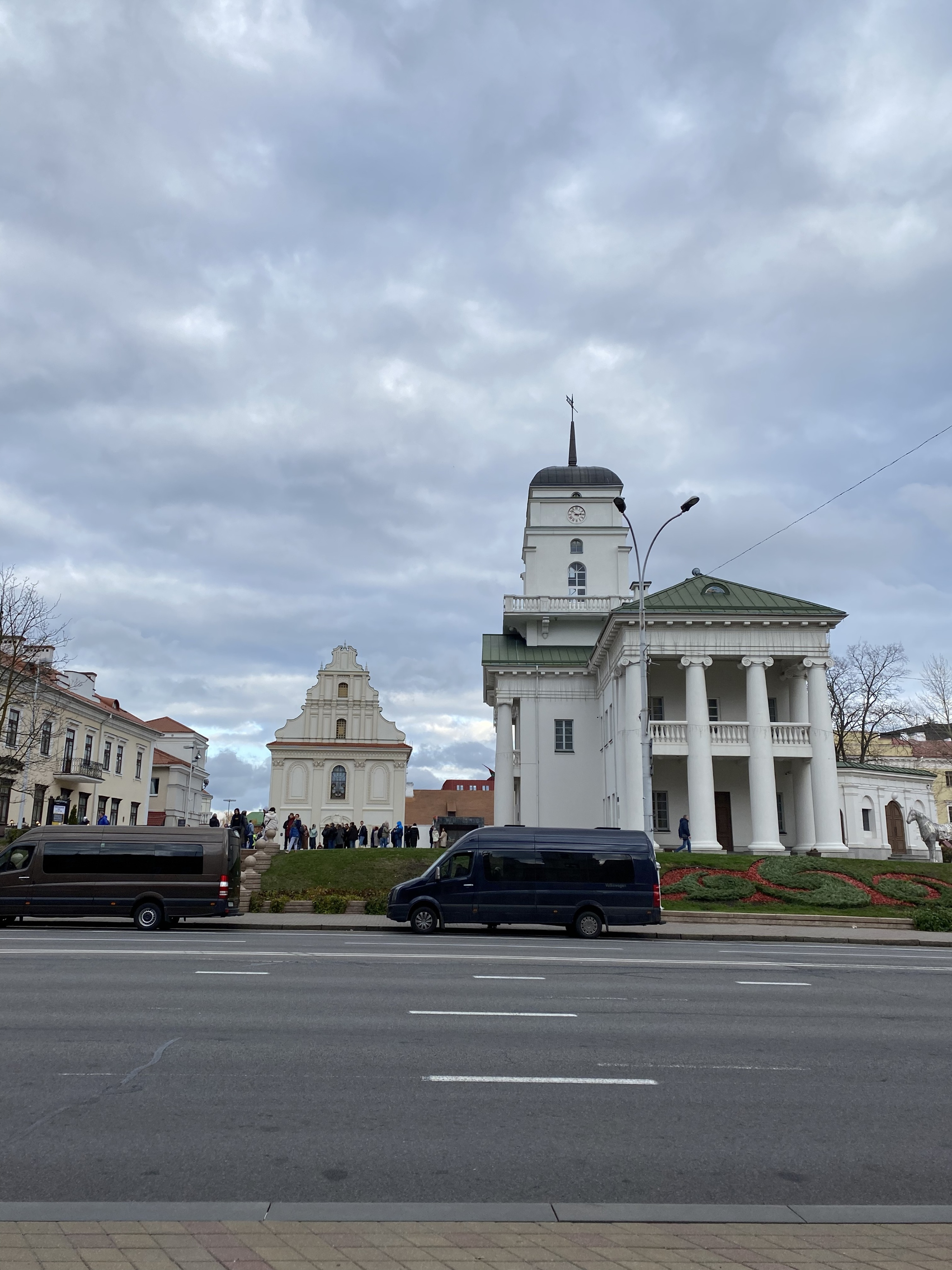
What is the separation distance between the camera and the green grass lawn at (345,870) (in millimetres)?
31969

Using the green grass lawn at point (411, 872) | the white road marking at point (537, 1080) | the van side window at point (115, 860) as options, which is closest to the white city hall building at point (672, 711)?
the green grass lawn at point (411, 872)

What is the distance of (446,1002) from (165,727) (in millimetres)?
85123

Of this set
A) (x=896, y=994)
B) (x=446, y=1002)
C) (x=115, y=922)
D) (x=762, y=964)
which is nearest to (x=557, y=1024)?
(x=446, y=1002)

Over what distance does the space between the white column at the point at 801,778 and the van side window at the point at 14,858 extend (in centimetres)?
2983

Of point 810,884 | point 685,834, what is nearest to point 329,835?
point 685,834

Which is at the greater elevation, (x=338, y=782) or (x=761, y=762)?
(x=338, y=782)

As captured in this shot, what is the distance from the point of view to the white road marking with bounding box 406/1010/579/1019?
35.1 feet

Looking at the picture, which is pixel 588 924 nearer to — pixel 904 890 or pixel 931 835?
pixel 904 890

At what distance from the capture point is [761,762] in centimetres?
3922

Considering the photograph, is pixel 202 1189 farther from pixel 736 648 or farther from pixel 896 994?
pixel 736 648

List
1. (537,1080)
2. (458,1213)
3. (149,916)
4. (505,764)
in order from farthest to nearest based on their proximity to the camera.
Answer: (505,764) < (149,916) < (537,1080) < (458,1213)

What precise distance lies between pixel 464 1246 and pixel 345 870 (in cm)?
3009

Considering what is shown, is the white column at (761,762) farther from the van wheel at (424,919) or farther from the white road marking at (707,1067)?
the white road marking at (707,1067)

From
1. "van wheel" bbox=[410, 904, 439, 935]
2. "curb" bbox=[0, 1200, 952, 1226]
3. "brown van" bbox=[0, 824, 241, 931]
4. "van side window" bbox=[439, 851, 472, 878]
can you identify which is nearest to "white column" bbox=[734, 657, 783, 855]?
"van side window" bbox=[439, 851, 472, 878]
